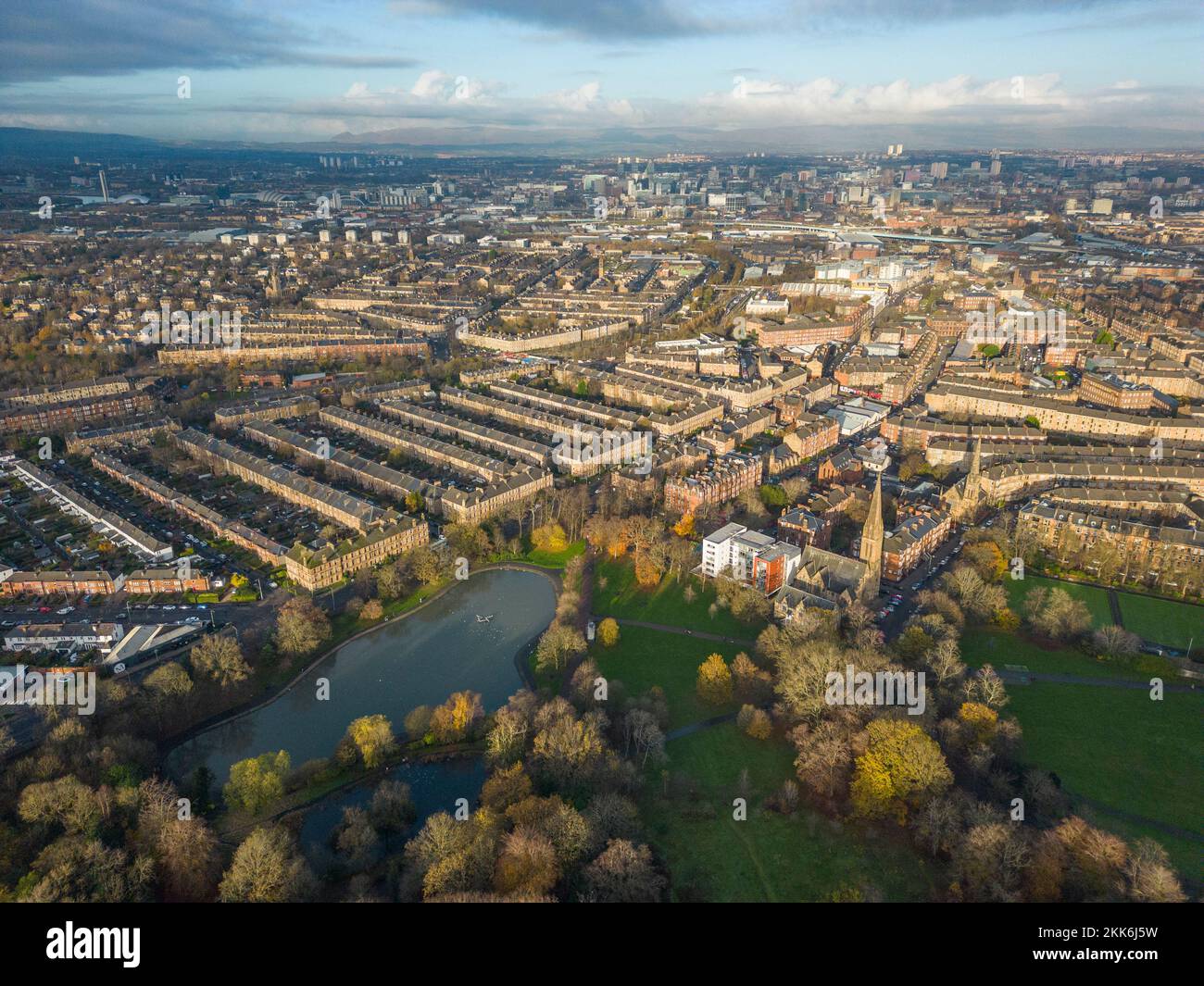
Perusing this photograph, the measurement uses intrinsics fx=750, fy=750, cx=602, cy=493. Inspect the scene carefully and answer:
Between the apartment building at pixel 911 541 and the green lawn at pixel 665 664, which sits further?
the apartment building at pixel 911 541

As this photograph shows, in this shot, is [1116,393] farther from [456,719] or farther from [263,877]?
[263,877]

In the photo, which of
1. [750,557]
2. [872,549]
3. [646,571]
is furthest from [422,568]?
[872,549]

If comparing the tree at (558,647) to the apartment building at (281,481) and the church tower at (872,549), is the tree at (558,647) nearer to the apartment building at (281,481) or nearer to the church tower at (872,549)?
the church tower at (872,549)

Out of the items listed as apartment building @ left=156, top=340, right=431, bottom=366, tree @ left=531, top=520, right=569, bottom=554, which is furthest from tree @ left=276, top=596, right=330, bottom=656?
apartment building @ left=156, top=340, right=431, bottom=366

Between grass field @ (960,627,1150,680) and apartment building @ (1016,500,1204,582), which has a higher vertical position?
apartment building @ (1016,500,1204,582)

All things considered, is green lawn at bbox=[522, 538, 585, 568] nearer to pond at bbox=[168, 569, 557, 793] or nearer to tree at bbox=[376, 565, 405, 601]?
pond at bbox=[168, 569, 557, 793]

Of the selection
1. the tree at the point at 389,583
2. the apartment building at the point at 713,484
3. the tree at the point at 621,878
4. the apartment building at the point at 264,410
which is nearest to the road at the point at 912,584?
the apartment building at the point at 713,484
